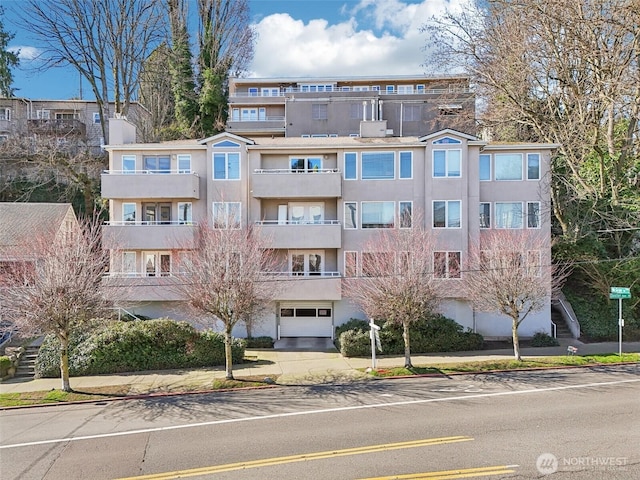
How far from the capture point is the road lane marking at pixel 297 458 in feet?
29.2

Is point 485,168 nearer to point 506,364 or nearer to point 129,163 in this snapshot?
point 506,364

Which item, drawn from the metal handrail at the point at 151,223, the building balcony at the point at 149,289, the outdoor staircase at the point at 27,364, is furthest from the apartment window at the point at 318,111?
the outdoor staircase at the point at 27,364

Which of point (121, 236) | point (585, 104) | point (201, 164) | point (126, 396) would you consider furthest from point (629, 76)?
point (121, 236)

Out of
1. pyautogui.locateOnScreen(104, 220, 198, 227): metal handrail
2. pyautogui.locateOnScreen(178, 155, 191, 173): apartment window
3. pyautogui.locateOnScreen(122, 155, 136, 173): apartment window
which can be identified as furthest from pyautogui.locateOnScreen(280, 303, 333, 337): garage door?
pyautogui.locateOnScreen(122, 155, 136, 173): apartment window

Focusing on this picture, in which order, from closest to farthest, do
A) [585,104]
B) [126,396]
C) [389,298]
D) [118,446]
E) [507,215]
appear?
[118,446] < [126,396] < [389,298] < [585,104] < [507,215]

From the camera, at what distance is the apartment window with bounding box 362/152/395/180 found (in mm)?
24109

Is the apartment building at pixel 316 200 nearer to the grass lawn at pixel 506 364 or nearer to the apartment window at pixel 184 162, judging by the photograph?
the apartment window at pixel 184 162

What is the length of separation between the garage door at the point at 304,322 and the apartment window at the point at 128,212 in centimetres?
1014

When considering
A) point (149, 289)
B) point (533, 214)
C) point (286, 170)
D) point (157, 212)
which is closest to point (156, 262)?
point (149, 289)

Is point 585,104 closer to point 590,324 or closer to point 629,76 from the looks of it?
point 629,76

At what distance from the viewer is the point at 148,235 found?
23328mm

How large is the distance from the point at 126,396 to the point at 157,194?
1187cm

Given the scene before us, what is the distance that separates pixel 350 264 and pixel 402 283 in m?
6.21

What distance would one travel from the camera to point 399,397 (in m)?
14.3
